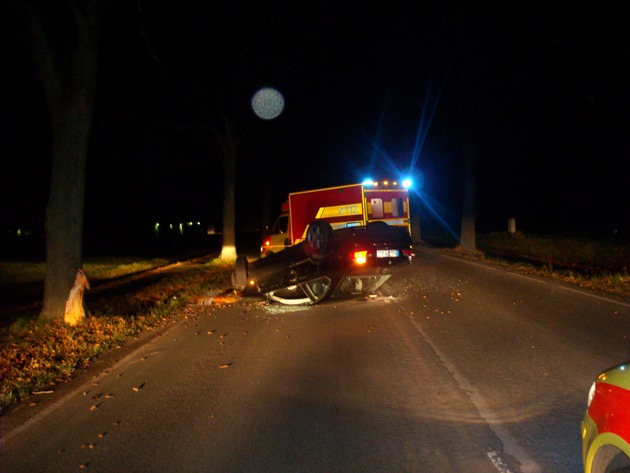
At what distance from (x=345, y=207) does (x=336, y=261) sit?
713 cm

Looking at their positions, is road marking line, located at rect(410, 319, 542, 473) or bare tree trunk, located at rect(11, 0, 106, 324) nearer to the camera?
road marking line, located at rect(410, 319, 542, 473)

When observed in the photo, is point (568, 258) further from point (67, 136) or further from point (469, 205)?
point (67, 136)

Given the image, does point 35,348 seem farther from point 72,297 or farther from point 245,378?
point 245,378

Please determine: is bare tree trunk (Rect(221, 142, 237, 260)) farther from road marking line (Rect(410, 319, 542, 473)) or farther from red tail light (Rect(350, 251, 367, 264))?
road marking line (Rect(410, 319, 542, 473))

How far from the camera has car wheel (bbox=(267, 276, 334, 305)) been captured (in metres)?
11.1

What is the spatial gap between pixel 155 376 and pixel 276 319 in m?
3.87

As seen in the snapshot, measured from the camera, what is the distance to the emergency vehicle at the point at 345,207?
56.3ft

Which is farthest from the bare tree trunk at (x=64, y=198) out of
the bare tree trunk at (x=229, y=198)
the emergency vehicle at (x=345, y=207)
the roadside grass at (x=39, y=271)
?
the bare tree trunk at (x=229, y=198)

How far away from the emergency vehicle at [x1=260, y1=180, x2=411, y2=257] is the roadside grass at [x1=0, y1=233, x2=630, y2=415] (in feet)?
9.29

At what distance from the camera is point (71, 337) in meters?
8.68

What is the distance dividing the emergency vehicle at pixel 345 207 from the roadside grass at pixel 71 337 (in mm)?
4411

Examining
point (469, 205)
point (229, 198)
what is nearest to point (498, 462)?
point (229, 198)

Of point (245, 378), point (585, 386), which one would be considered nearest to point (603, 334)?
point (585, 386)

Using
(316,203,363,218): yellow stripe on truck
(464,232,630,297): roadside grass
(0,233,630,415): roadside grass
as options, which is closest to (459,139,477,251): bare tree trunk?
(0,233,630,415): roadside grass
